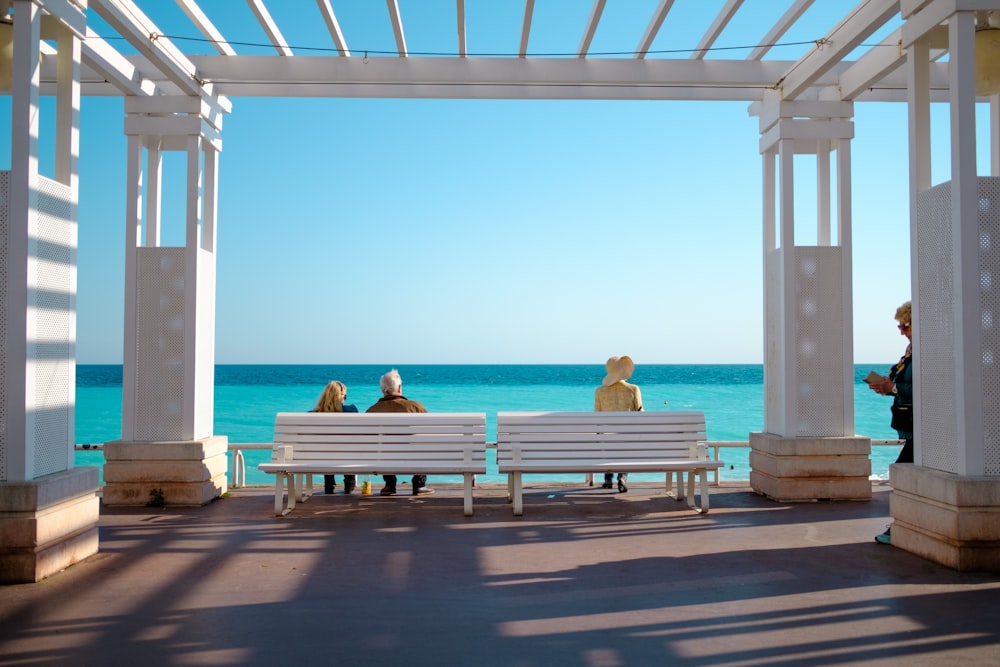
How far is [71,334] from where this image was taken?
603cm

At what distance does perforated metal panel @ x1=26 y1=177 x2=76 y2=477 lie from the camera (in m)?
5.56

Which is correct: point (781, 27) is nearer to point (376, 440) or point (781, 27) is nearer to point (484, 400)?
point (376, 440)

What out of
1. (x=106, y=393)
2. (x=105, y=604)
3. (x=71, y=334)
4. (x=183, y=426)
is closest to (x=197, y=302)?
(x=183, y=426)

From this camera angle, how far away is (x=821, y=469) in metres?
8.50

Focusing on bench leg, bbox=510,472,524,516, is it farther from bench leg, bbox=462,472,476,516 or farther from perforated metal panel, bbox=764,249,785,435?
perforated metal panel, bbox=764,249,785,435

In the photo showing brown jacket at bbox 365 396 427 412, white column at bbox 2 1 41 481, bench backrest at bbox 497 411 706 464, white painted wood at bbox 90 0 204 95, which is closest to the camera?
white column at bbox 2 1 41 481

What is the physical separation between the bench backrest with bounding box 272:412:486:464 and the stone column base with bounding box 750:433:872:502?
2946 millimetres

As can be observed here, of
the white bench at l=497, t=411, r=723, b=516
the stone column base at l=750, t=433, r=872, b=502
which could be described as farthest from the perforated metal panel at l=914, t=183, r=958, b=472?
the stone column base at l=750, t=433, r=872, b=502

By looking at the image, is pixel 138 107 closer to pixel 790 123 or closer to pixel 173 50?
pixel 173 50

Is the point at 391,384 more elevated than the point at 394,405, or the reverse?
the point at 391,384

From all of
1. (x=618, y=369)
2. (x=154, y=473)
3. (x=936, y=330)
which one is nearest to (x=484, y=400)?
(x=618, y=369)

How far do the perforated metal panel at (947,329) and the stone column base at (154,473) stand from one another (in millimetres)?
6279

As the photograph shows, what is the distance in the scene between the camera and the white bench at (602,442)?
26.1 ft

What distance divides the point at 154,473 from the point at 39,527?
3.01 metres
